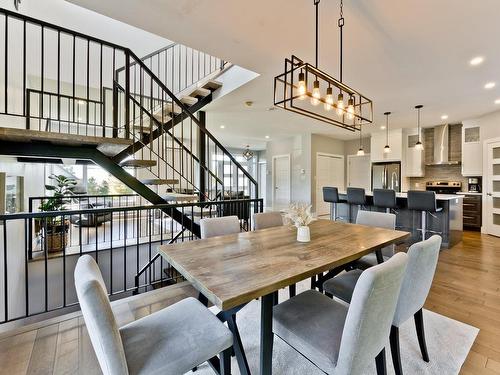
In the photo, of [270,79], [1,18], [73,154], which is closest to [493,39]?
[270,79]

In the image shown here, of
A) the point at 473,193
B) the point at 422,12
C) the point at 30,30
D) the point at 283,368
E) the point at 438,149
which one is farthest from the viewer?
the point at 438,149

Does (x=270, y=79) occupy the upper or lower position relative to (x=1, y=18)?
lower

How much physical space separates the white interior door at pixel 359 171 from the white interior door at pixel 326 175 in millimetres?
265

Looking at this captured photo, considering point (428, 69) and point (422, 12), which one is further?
point (428, 69)

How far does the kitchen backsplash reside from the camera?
6.35 metres

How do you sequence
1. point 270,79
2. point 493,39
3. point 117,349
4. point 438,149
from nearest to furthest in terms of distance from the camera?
point 117,349 < point 493,39 < point 270,79 < point 438,149

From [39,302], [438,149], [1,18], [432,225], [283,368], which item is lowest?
[39,302]

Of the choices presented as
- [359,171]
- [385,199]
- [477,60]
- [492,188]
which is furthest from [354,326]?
[359,171]

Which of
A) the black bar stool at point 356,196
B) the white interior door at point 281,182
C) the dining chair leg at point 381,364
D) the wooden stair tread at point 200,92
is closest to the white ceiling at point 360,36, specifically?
the wooden stair tread at point 200,92

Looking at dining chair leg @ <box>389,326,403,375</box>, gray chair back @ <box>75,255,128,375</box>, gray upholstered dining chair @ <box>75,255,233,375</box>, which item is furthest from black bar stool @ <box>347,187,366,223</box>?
gray chair back @ <box>75,255,128,375</box>

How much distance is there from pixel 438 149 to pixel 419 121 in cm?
111

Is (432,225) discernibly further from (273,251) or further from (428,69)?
(273,251)

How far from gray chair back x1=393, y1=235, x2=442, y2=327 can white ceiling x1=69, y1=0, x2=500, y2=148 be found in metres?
2.08

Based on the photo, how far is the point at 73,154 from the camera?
2713 mm
